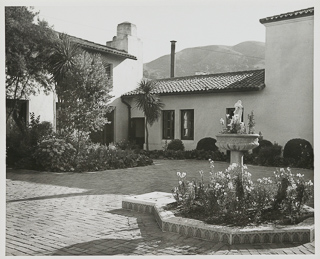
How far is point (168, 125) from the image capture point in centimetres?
1858

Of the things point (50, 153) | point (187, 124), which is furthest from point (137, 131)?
point (50, 153)

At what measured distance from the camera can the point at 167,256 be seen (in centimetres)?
402

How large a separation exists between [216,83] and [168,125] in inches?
136

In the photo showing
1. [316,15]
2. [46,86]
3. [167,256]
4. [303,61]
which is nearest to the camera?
[167,256]

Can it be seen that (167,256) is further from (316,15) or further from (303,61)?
(303,61)

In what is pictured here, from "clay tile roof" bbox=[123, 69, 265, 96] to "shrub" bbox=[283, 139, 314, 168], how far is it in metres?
3.11

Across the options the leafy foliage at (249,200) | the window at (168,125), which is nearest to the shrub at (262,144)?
the window at (168,125)

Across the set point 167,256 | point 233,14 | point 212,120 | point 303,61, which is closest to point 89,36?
point 233,14

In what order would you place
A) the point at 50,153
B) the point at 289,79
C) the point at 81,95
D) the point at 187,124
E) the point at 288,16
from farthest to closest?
the point at 187,124 → the point at 289,79 → the point at 288,16 → the point at 81,95 → the point at 50,153

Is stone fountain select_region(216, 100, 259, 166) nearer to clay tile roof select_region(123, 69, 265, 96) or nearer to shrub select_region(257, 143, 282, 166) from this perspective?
shrub select_region(257, 143, 282, 166)

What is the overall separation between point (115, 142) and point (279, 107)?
8371mm

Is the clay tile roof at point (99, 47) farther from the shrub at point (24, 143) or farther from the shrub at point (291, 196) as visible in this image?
the shrub at point (291, 196)

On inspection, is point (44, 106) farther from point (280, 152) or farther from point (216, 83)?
point (280, 152)

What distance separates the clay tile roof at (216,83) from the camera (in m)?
15.9
